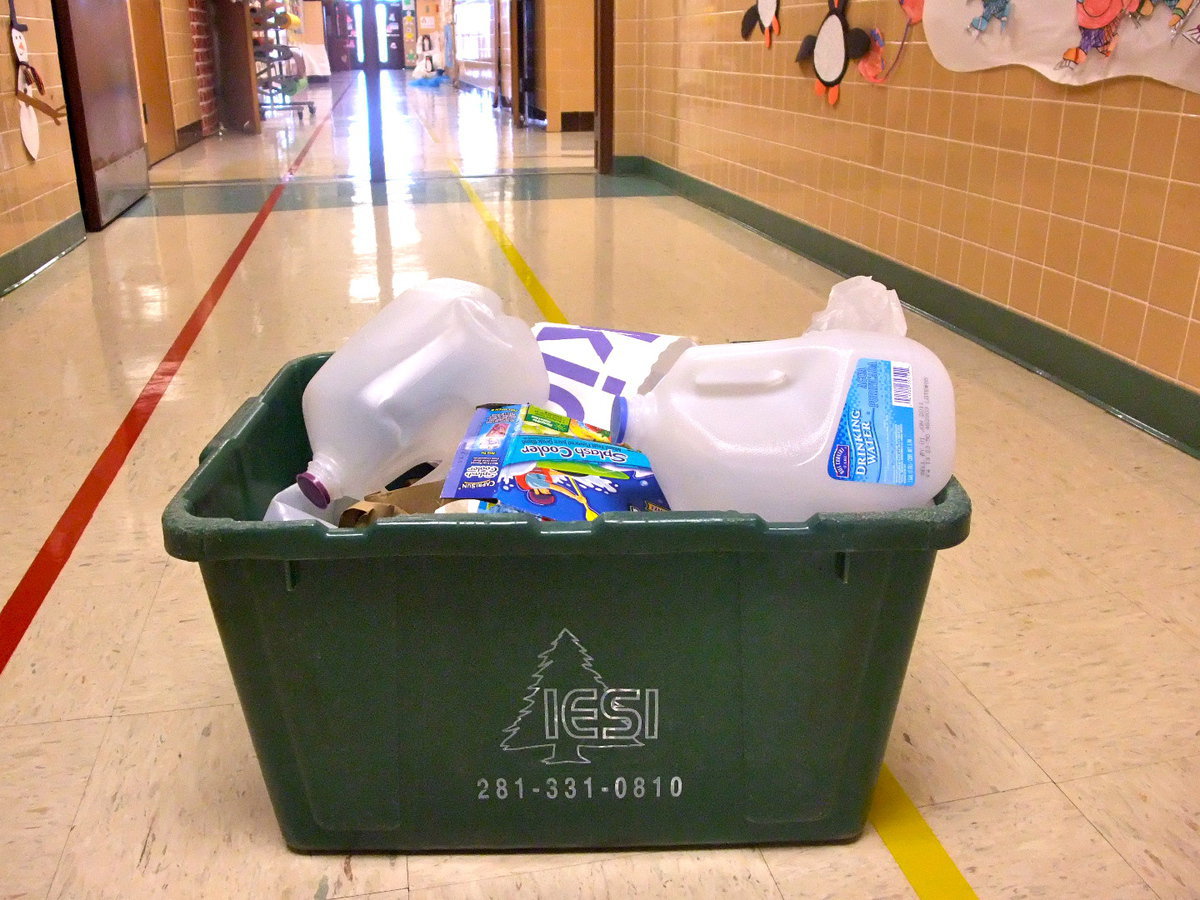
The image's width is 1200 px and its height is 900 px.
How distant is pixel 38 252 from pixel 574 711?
437cm

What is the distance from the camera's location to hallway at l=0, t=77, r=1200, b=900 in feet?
4.06

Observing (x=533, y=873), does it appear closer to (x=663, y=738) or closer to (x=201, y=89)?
(x=663, y=738)

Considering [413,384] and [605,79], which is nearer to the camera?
[413,384]

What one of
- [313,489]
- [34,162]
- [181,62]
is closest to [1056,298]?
[313,489]

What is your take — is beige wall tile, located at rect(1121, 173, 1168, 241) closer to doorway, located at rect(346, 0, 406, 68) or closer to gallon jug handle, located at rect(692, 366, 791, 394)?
gallon jug handle, located at rect(692, 366, 791, 394)

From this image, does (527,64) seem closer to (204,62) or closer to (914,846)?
(204,62)

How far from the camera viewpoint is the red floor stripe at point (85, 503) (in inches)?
70.6

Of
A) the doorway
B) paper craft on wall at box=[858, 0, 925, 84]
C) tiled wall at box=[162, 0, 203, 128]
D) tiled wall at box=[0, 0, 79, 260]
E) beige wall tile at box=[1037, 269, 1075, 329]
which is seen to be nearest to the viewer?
beige wall tile at box=[1037, 269, 1075, 329]

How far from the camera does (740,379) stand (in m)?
1.20

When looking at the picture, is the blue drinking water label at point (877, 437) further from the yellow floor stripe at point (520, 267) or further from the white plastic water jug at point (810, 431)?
the yellow floor stripe at point (520, 267)

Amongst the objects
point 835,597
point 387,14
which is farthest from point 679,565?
point 387,14

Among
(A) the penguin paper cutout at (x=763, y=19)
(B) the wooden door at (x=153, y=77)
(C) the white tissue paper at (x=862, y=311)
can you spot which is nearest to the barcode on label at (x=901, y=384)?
(C) the white tissue paper at (x=862, y=311)

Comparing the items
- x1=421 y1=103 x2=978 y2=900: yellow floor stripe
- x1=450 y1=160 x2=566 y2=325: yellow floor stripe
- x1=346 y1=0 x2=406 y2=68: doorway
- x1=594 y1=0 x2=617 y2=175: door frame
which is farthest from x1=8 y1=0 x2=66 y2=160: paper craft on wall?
x1=346 y1=0 x2=406 y2=68: doorway

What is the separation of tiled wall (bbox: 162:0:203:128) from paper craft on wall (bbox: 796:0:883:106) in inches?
265
